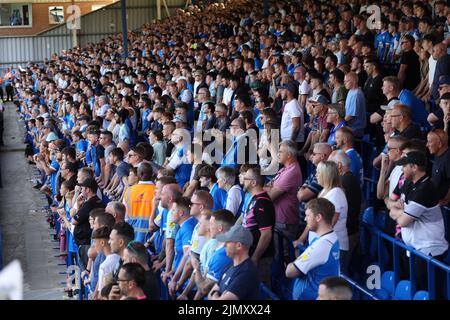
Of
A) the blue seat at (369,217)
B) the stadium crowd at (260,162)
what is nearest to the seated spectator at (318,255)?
the stadium crowd at (260,162)

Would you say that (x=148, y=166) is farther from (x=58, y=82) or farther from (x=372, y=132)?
(x=58, y=82)

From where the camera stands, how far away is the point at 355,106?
11070 mm

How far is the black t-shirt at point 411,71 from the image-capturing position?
12.6 m

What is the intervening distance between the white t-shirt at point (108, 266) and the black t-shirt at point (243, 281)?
1.58 m

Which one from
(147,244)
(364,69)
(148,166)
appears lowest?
(147,244)

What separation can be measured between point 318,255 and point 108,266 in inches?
82.0

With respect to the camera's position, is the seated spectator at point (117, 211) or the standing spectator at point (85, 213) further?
the standing spectator at point (85, 213)

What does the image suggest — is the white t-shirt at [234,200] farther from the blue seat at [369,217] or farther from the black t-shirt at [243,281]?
the black t-shirt at [243,281]

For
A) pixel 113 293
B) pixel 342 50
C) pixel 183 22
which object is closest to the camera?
pixel 113 293

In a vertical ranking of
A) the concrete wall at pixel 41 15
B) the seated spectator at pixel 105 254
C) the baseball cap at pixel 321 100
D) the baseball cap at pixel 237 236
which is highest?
the concrete wall at pixel 41 15

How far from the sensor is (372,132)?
1200 cm

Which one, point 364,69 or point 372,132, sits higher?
point 364,69

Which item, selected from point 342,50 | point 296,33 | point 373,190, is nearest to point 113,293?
point 373,190

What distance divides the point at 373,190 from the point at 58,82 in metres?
17.5
